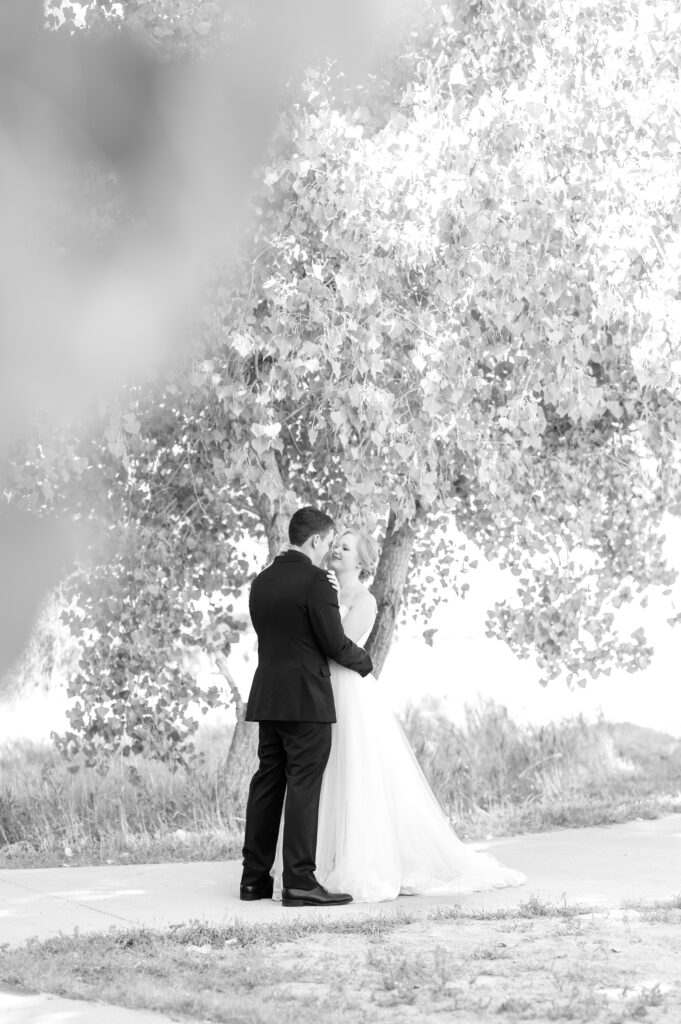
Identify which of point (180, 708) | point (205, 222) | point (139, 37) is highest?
point (139, 37)

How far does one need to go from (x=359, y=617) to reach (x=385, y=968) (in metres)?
2.32

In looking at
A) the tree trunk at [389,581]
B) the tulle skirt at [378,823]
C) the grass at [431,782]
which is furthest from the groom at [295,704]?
the tree trunk at [389,581]

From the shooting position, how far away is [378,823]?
6918mm

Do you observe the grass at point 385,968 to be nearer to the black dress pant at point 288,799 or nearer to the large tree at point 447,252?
the black dress pant at point 288,799

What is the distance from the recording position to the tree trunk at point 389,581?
36.6 feet

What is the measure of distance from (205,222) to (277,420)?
4.57ft

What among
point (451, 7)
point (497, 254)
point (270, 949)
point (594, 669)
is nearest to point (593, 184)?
point (497, 254)

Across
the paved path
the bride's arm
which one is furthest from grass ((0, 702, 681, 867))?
the bride's arm

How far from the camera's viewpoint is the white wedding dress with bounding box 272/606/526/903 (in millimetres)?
6836

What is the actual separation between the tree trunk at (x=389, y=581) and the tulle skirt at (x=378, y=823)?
13.0ft

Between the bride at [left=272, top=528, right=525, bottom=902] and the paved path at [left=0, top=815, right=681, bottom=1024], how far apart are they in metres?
0.15

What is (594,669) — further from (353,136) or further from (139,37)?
(139,37)

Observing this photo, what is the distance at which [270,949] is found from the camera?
5.56 m

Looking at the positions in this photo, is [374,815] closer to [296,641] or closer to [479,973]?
[296,641]
